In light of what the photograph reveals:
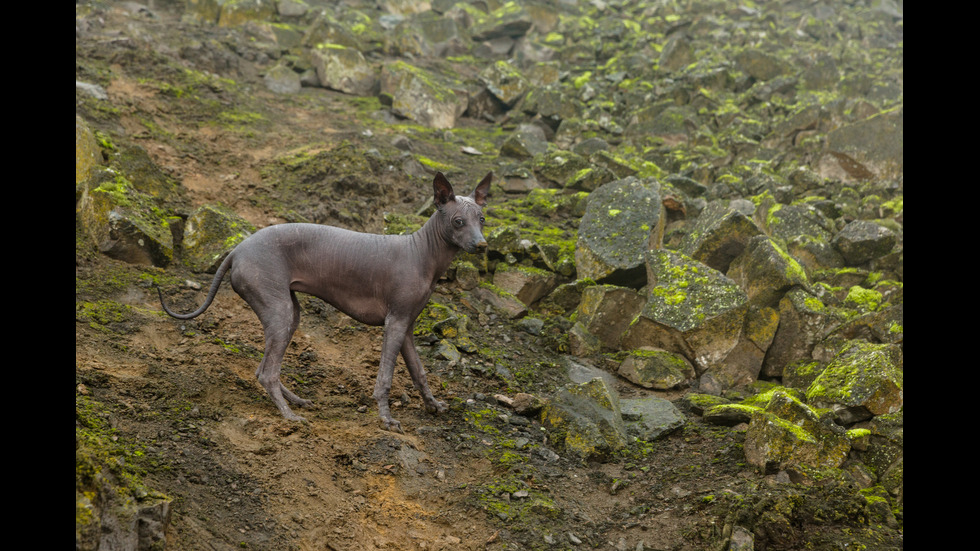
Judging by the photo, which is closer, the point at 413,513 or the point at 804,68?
the point at 413,513

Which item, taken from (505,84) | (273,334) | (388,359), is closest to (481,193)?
(388,359)

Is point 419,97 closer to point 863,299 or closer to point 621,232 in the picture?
point 621,232

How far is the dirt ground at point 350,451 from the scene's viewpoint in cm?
555

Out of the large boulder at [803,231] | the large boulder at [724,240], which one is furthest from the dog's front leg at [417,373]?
the large boulder at [803,231]

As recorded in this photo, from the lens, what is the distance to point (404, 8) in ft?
97.8

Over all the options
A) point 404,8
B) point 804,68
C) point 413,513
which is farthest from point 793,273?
point 404,8

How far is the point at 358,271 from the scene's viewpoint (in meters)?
7.27

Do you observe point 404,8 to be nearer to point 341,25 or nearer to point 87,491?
point 341,25

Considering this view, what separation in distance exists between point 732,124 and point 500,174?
26.4 feet

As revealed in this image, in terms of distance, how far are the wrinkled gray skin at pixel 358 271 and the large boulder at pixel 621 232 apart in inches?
171

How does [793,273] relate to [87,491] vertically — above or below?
below

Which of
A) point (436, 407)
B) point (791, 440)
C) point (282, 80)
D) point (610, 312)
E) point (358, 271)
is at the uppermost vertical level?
point (358, 271)

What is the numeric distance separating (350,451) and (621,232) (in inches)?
271

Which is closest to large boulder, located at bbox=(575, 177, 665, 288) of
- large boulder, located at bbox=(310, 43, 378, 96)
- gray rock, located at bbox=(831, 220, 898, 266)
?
gray rock, located at bbox=(831, 220, 898, 266)
